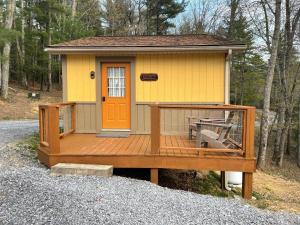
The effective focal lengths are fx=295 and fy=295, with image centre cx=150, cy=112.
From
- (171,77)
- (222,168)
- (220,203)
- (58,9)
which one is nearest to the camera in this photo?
(220,203)

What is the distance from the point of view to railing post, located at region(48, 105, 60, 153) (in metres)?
5.41

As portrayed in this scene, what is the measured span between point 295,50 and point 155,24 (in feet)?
41.3

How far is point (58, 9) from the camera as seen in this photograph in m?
20.4

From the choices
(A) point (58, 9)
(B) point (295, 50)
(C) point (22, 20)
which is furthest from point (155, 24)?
(B) point (295, 50)

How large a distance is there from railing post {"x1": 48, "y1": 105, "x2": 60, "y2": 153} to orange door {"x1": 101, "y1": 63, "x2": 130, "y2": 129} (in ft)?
8.05

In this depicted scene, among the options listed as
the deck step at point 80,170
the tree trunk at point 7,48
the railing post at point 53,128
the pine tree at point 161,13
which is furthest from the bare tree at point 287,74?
the tree trunk at point 7,48

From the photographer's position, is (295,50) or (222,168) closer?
(222,168)

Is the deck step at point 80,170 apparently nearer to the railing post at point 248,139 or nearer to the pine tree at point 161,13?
the railing post at point 248,139

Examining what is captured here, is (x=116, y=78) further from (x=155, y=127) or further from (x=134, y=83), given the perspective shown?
(x=155, y=127)

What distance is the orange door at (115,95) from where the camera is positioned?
7.82m

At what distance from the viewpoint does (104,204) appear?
395 centimetres

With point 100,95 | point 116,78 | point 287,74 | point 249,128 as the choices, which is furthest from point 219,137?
point 287,74

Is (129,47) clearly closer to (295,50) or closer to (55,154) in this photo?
(55,154)

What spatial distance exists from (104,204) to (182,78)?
4.59m
